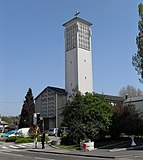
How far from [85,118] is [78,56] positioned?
42.9 m

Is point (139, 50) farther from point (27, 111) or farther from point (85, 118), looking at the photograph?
point (27, 111)

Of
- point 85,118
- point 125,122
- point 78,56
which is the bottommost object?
point 125,122

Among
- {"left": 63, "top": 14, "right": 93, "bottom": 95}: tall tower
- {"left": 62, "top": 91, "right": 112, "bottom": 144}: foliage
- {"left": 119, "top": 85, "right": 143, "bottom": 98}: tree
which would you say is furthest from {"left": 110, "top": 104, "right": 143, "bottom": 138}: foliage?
{"left": 119, "top": 85, "right": 143, "bottom": 98}: tree

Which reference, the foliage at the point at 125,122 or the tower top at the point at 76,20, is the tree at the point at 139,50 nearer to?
the foliage at the point at 125,122

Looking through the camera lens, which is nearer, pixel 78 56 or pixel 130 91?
pixel 78 56

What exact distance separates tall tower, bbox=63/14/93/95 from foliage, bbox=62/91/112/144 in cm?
3888

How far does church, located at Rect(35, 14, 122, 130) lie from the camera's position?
75188 mm

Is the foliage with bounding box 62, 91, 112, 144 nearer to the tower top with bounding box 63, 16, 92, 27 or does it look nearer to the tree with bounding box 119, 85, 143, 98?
the tower top with bounding box 63, 16, 92, 27

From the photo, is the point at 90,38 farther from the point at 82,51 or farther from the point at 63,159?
the point at 63,159

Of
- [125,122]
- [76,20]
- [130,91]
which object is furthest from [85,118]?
[130,91]

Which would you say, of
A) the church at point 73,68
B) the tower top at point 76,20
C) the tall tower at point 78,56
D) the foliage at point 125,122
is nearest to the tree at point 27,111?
the church at point 73,68

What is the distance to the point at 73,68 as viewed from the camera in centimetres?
7569

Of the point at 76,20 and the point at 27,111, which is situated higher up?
the point at 76,20

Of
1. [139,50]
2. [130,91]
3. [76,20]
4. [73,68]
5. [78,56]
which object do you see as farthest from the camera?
[130,91]
